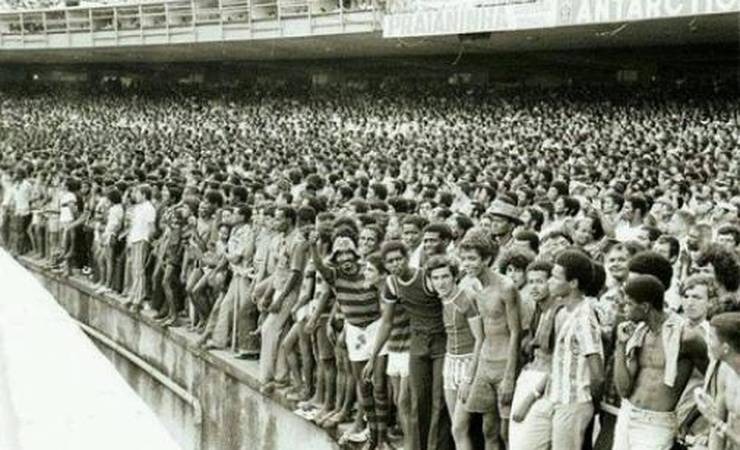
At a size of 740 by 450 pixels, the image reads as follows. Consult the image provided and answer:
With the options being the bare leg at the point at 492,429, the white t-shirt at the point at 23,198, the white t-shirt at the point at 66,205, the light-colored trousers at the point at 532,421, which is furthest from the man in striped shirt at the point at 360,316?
the white t-shirt at the point at 23,198

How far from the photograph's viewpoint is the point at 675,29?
72.5 feet

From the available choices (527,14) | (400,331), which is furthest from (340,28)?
(400,331)

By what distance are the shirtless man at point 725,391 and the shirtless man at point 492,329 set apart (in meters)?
1.36

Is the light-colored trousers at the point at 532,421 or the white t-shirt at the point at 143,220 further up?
the white t-shirt at the point at 143,220

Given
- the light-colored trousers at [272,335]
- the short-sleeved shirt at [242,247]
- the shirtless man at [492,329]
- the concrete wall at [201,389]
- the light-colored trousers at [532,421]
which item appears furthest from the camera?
the short-sleeved shirt at [242,247]

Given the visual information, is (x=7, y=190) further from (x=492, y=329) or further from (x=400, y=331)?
(x=492, y=329)

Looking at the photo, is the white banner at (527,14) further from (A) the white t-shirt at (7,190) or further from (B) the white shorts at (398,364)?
(B) the white shorts at (398,364)

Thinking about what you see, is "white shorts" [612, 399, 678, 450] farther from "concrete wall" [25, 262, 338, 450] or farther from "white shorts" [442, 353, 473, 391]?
"concrete wall" [25, 262, 338, 450]

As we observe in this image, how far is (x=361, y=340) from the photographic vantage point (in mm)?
6566

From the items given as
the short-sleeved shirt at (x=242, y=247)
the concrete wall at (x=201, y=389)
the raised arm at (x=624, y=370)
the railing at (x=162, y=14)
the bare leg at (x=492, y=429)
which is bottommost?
the concrete wall at (x=201, y=389)

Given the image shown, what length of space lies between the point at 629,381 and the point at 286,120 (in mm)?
25403

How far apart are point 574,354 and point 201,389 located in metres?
5.82

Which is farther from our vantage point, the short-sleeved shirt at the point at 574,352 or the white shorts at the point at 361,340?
the white shorts at the point at 361,340

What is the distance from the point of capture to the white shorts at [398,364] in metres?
6.13
